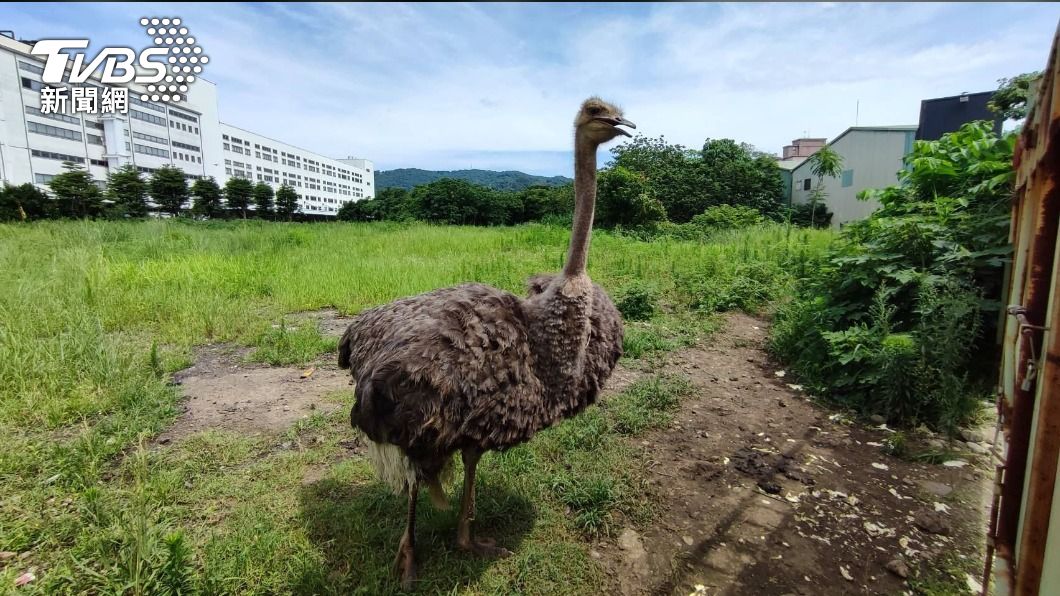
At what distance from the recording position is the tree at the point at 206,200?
1265 inches

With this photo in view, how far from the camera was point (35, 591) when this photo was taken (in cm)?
208

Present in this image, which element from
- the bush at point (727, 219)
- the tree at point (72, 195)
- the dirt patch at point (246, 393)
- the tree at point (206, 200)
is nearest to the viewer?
the dirt patch at point (246, 393)

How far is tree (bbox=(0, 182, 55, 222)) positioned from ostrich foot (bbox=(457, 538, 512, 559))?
27.0 m

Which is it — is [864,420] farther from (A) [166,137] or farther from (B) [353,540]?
(A) [166,137]

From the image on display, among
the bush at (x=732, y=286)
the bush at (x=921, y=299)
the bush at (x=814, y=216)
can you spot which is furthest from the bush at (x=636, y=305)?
the bush at (x=814, y=216)

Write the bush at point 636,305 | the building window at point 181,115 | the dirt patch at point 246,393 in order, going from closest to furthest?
the dirt patch at point 246,393
the bush at point 636,305
the building window at point 181,115

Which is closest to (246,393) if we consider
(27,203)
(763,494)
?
(763,494)

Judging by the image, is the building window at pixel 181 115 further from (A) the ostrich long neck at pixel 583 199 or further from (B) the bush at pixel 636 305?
(A) the ostrich long neck at pixel 583 199

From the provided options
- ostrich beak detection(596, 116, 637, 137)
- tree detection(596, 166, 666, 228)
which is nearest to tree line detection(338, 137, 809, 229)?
tree detection(596, 166, 666, 228)

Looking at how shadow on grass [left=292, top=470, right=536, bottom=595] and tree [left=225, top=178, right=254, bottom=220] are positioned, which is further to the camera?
tree [left=225, top=178, right=254, bottom=220]

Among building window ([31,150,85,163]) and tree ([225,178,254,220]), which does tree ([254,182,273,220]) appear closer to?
tree ([225,178,254,220])

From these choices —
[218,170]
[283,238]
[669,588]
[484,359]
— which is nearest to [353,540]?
[484,359]

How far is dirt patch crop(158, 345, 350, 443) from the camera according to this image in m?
3.74

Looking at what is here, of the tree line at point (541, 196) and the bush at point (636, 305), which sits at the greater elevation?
the tree line at point (541, 196)
